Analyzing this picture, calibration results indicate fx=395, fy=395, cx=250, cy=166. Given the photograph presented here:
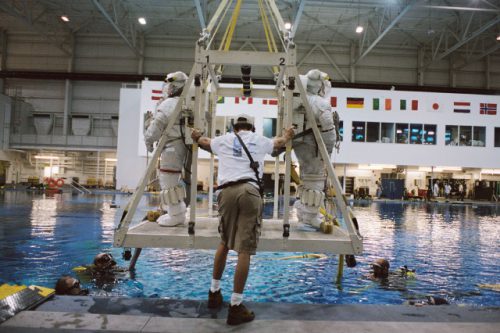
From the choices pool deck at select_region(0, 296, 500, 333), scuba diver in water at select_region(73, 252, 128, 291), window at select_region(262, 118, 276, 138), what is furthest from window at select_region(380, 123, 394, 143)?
pool deck at select_region(0, 296, 500, 333)

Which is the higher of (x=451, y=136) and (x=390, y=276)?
(x=451, y=136)

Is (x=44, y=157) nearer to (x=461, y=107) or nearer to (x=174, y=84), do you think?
(x=461, y=107)

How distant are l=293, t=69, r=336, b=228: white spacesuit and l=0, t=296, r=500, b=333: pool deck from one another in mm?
1971

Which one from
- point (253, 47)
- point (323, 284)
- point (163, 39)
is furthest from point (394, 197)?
point (323, 284)

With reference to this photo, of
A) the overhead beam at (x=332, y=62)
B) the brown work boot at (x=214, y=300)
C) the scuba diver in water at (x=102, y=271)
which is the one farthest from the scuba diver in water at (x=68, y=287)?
the overhead beam at (x=332, y=62)

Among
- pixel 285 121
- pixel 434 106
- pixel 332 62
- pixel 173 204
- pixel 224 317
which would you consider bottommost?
pixel 224 317

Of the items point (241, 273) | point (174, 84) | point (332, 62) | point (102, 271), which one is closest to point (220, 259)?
point (241, 273)

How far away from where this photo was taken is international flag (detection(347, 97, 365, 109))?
100ft

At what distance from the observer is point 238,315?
3.26 m

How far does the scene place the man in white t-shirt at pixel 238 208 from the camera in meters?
3.46

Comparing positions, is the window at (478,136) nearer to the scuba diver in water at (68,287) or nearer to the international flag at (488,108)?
the international flag at (488,108)

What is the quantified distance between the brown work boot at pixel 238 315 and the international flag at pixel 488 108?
110 ft

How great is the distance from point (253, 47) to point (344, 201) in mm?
33118

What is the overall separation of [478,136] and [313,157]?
3086 centimetres
